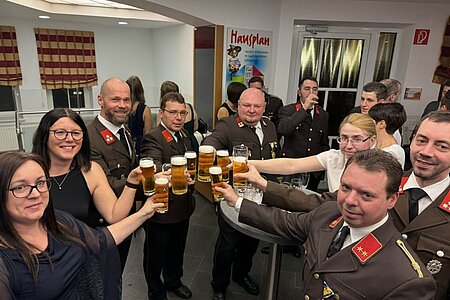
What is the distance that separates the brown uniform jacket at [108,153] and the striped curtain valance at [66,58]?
19.6 feet

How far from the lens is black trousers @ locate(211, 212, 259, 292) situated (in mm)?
2293

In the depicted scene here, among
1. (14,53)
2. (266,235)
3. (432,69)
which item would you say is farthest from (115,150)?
(14,53)

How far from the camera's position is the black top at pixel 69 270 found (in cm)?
116

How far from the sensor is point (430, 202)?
1.41 m

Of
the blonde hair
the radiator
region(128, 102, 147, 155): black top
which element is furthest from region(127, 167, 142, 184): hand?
the radiator

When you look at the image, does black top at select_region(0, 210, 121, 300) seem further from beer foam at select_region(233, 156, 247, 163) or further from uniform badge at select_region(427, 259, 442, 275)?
uniform badge at select_region(427, 259, 442, 275)

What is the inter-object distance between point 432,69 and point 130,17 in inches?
212

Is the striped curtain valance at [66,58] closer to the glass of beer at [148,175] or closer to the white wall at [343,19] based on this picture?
the white wall at [343,19]

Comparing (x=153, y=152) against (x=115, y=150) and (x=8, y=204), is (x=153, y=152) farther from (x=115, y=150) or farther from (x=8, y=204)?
(x=8, y=204)

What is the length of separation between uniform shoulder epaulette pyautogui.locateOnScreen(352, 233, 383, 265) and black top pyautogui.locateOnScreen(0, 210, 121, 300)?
3.71 ft

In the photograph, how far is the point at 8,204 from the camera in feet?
3.90

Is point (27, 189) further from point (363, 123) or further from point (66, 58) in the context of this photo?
point (66, 58)

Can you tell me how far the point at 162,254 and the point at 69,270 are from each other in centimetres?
103

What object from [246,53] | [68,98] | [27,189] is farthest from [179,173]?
[68,98]
